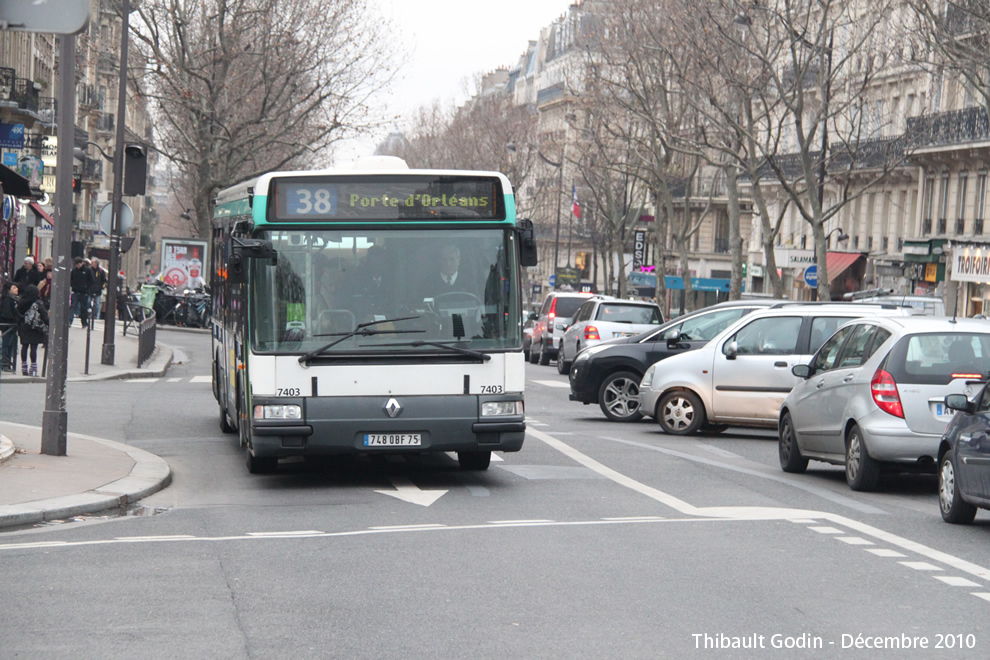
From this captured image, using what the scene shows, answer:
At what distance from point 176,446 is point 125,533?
238 inches

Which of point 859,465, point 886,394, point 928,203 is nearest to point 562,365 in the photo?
point 859,465

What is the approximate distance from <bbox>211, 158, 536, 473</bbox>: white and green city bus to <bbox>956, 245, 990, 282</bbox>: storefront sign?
33.9 meters

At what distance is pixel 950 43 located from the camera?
28.4m

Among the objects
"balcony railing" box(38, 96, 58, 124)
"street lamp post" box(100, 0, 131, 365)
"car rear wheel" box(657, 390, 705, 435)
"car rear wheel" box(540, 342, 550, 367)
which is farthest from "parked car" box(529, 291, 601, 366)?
"balcony railing" box(38, 96, 58, 124)

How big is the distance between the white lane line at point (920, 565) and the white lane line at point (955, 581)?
23cm

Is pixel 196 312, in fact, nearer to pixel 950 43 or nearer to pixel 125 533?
pixel 950 43

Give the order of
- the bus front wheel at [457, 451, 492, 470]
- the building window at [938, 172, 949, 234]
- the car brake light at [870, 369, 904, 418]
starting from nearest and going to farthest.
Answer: the car brake light at [870, 369, 904, 418] → the bus front wheel at [457, 451, 492, 470] → the building window at [938, 172, 949, 234]

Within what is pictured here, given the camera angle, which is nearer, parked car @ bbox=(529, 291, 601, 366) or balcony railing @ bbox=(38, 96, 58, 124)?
parked car @ bbox=(529, 291, 601, 366)

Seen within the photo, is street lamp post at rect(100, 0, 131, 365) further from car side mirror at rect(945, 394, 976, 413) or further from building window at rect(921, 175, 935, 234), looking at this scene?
building window at rect(921, 175, 935, 234)

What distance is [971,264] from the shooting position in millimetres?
44750

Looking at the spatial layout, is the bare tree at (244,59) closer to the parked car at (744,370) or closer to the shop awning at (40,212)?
the shop awning at (40,212)

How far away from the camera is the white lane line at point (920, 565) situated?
8633 mm

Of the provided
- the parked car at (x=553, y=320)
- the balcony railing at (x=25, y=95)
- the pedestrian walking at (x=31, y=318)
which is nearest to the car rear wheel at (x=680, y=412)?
the pedestrian walking at (x=31, y=318)

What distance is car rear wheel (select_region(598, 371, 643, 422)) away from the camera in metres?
20.8
